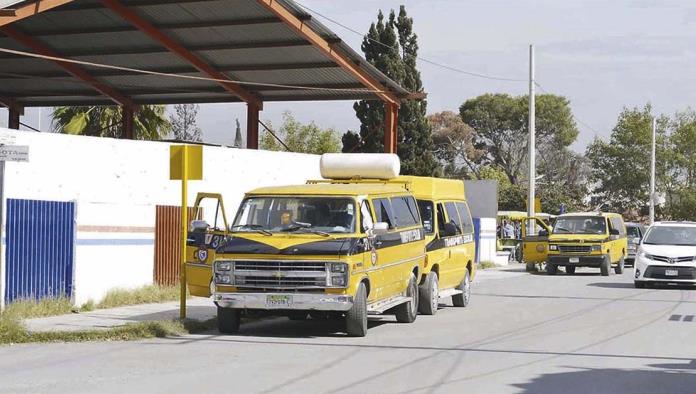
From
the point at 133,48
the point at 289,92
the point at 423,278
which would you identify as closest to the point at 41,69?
the point at 133,48

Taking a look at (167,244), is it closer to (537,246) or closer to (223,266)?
(223,266)

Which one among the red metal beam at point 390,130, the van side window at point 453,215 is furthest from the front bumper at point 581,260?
the van side window at point 453,215

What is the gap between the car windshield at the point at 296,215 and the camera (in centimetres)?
1639

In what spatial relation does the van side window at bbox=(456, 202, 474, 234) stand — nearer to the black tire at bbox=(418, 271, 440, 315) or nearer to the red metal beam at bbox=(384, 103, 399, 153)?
the black tire at bbox=(418, 271, 440, 315)

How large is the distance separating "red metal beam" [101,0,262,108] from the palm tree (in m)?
8.13

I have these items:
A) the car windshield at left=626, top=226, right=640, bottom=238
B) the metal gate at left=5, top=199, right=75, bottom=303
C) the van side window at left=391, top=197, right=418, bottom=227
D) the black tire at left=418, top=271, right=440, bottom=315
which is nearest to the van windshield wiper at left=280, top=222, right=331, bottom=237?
the van side window at left=391, top=197, right=418, bottom=227

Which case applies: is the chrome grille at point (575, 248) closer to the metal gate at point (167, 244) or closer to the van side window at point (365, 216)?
the metal gate at point (167, 244)

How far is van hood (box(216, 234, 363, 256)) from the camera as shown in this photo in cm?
1559

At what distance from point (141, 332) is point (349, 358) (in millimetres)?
3615

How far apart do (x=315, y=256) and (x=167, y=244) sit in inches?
330

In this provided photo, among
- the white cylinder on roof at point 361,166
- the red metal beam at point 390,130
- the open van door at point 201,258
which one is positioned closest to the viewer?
the open van door at point 201,258

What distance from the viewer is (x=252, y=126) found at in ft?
126

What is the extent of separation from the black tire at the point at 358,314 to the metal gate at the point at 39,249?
19.4ft

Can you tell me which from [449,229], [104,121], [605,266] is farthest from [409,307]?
[104,121]
